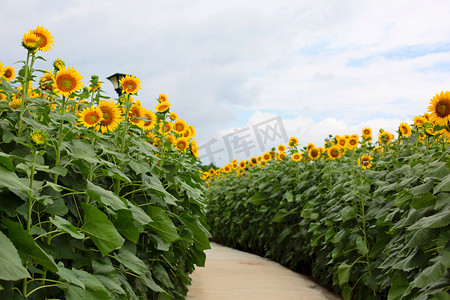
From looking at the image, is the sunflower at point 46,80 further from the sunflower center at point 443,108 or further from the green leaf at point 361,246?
the green leaf at point 361,246

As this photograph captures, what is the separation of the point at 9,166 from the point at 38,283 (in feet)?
1.70

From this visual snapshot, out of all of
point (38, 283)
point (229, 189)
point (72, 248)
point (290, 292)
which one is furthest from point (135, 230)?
point (229, 189)

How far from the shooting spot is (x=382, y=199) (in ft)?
12.8

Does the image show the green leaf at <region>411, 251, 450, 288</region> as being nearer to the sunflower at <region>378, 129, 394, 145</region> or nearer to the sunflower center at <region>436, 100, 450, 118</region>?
the sunflower center at <region>436, 100, 450, 118</region>

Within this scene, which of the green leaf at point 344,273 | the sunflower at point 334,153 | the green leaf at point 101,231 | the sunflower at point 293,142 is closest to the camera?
the green leaf at point 101,231

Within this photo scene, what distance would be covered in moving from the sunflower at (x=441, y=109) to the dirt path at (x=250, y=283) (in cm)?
251

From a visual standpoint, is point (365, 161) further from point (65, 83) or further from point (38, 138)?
point (38, 138)

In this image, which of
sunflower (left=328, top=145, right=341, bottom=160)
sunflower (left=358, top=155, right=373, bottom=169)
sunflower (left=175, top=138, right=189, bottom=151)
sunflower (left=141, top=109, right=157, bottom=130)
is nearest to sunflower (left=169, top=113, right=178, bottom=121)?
sunflower (left=175, top=138, right=189, bottom=151)

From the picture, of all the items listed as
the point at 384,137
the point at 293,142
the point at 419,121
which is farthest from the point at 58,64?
the point at 293,142

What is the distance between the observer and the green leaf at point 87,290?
5.94 feet

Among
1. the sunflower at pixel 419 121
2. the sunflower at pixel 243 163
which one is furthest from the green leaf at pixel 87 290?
the sunflower at pixel 243 163

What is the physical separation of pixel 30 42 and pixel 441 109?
2452 millimetres

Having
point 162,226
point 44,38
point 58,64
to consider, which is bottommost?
point 162,226

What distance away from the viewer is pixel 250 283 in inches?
202
